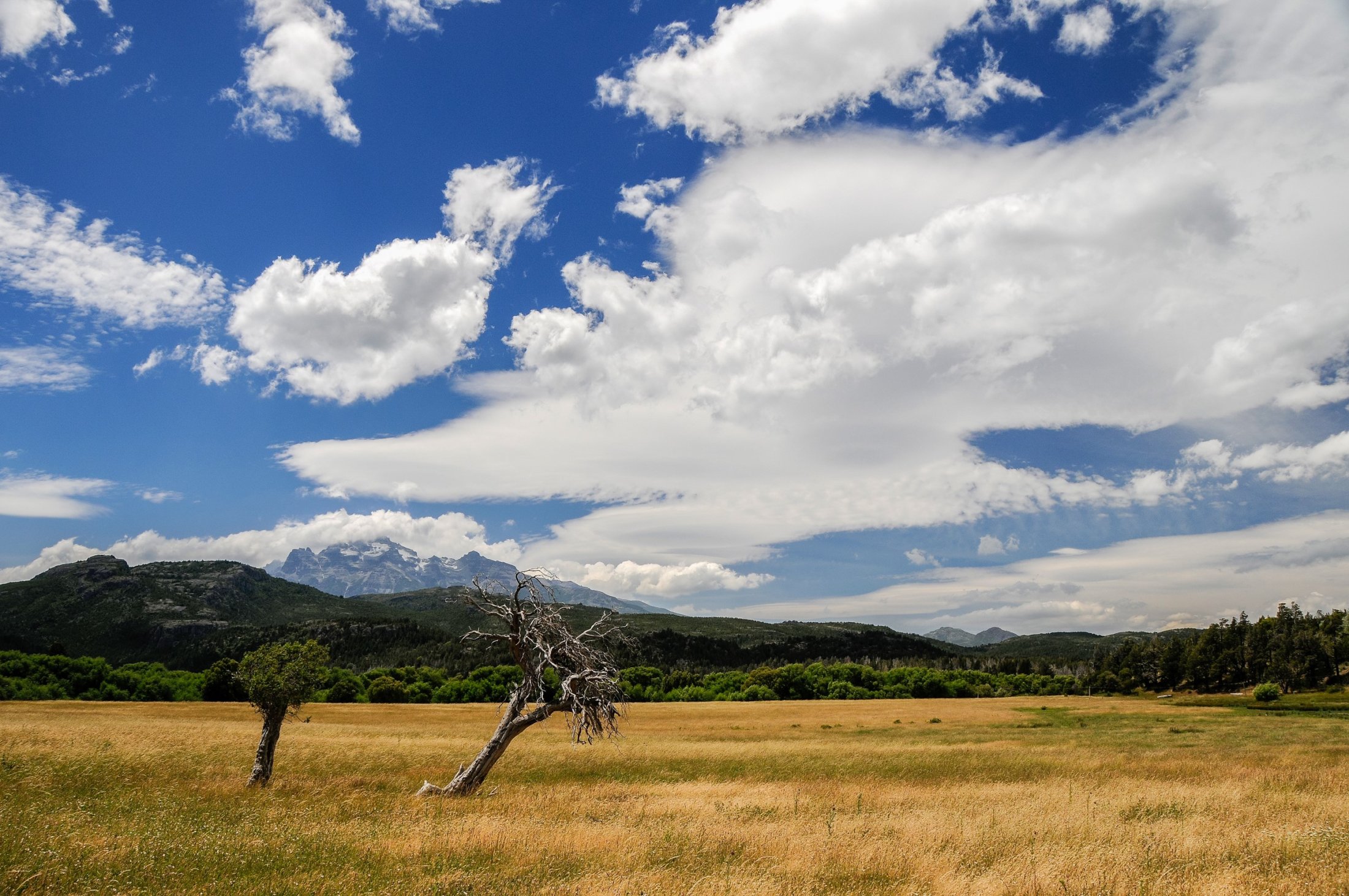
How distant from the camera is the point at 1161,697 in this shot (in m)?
126

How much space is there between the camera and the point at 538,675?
70.9ft

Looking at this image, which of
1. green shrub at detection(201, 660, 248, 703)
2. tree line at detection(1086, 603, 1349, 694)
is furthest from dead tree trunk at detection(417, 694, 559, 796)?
tree line at detection(1086, 603, 1349, 694)

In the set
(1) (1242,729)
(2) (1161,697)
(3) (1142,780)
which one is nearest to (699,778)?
(3) (1142,780)

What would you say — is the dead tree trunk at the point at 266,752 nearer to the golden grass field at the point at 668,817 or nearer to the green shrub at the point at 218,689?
the golden grass field at the point at 668,817

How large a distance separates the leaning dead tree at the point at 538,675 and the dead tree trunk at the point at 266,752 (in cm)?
563

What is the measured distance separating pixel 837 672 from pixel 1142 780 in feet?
357

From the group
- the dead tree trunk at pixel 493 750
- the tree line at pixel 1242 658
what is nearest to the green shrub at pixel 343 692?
the dead tree trunk at pixel 493 750

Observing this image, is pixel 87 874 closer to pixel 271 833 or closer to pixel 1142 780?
pixel 271 833

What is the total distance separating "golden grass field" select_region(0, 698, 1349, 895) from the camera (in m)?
11.8

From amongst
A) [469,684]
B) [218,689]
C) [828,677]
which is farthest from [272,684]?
[828,677]

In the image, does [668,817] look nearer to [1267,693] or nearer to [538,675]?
[538,675]

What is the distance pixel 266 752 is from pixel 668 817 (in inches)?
567

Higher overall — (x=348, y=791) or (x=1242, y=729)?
(x=348, y=791)

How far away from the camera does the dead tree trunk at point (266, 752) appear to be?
2338 cm
